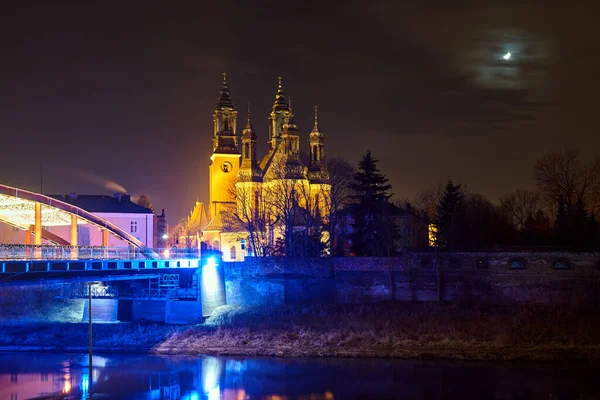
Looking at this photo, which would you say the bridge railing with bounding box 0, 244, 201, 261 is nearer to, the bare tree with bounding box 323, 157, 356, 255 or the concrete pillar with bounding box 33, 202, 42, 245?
the concrete pillar with bounding box 33, 202, 42, 245

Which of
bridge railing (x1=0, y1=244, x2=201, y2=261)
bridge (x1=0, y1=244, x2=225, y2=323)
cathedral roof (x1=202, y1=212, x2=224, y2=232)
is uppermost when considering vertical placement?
cathedral roof (x1=202, y1=212, x2=224, y2=232)

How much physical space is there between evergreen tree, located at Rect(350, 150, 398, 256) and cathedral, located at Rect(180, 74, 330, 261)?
296 centimetres

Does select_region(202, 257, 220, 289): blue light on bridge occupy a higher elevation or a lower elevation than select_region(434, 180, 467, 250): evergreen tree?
lower

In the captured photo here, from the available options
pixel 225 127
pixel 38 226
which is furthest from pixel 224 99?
pixel 38 226

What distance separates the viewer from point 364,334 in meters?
46.7

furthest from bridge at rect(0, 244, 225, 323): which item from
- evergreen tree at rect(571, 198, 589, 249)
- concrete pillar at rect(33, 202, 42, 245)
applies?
evergreen tree at rect(571, 198, 589, 249)

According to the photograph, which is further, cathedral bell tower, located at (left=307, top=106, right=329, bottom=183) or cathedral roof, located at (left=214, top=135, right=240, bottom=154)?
cathedral roof, located at (left=214, top=135, right=240, bottom=154)

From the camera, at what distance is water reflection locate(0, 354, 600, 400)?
119 ft

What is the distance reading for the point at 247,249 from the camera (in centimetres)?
7519

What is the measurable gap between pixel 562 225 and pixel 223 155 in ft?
124

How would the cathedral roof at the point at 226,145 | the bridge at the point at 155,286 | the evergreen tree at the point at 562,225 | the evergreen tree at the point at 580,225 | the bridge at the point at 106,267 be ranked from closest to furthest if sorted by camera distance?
1. the bridge at the point at 106,267
2. the bridge at the point at 155,286
3. the evergreen tree at the point at 580,225
4. the evergreen tree at the point at 562,225
5. the cathedral roof at the point at 226,145

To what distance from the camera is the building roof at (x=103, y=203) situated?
3287 inches

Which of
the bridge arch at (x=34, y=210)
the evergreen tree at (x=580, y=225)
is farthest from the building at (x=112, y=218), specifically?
the evergreen tree at (x=580, y=225)

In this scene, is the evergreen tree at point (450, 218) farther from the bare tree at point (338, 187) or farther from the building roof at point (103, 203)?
the building roof at point (103, 203)
